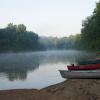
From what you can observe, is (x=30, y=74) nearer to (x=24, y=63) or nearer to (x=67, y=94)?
(x=67, y=94)

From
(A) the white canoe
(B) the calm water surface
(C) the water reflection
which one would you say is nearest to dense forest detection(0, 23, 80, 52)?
(C) the water reflection

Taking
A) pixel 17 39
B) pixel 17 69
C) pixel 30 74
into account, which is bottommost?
pixel 30 74

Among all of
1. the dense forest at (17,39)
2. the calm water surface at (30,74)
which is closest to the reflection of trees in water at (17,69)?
the calm water surface at (30,74)

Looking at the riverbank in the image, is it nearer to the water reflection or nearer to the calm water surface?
the calm water surface

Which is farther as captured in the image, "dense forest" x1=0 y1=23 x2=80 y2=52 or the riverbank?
"dense forest" x1=0 y1=23 x2=80 y2=52

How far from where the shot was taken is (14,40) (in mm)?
150875

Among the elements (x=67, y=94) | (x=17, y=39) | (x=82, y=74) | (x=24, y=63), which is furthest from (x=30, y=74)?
(x=17, y=39)

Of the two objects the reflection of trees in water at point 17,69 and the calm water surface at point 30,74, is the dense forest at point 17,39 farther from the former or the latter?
the calm water surface at point 30,74

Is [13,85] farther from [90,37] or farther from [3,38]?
[3,38]

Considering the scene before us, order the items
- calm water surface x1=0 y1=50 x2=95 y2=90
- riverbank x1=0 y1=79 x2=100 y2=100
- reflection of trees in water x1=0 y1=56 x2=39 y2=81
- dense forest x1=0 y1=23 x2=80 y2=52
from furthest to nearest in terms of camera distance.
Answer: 1. dense forest x1=0 y1=23 x2=80 y2=52
2. reflection of trees in water x1=0 y1=56 x2=39 y2=81
3. calm water surface x1=0 y1=50 x2=95 y2=90
4. riverbank x1=0 y1=79 x2=100 y2=100

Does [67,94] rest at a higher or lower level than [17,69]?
higher

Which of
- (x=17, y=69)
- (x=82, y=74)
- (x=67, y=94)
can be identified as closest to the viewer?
(x=67, y=94)

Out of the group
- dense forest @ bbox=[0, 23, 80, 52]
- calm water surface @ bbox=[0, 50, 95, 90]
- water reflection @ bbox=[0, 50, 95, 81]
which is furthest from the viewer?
dense forest @ bbox=[0, 23, 80, 52]

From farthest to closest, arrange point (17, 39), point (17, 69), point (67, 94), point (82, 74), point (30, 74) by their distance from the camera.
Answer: point (17, 39)
point (17, 69)
point (30, 74)
point (82, 74)
point (67, 94)
